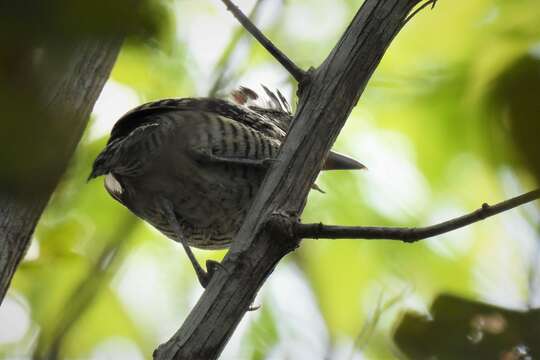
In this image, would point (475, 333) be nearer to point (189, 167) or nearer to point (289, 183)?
point (289, 183)

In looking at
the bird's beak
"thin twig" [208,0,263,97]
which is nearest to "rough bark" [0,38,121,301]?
"thin twig" [208,0,263,97]

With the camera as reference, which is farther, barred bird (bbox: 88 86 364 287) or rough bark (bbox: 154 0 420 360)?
barred bird (bbox: 88 86 364 287)

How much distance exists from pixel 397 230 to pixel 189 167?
1.57 metres

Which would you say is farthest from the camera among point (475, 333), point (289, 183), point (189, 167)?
point (189, 167)

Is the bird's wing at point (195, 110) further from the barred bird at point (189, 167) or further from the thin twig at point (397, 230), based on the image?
the thin twig at point (397, 230)

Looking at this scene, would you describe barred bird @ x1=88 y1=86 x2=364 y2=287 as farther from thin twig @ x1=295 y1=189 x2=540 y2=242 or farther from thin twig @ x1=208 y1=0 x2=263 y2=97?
thin twig @ x1=295 y1=189 x2=540 y2=242

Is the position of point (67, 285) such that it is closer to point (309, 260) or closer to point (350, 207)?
point (309, 260)

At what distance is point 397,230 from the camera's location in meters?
2.04

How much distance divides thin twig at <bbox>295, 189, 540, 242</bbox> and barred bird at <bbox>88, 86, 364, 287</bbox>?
1.19 meters

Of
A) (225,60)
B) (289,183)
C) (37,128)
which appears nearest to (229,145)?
(225,60)

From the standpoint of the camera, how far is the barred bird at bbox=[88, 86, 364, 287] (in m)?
3.38

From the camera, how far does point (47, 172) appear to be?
73 cm

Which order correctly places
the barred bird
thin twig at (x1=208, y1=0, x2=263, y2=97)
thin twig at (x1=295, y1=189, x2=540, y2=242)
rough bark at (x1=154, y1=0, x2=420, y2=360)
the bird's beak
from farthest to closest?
the bird's beak < the barred bird < thin twig at (x1=208, y1=0, x2=263, y2=97) < rough bark at (x1=154, y1=0, x2=420, y2=360) < thin twig at (x1=295, y1=189, x2=540, y2=242)

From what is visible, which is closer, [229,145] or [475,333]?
[475,333]
